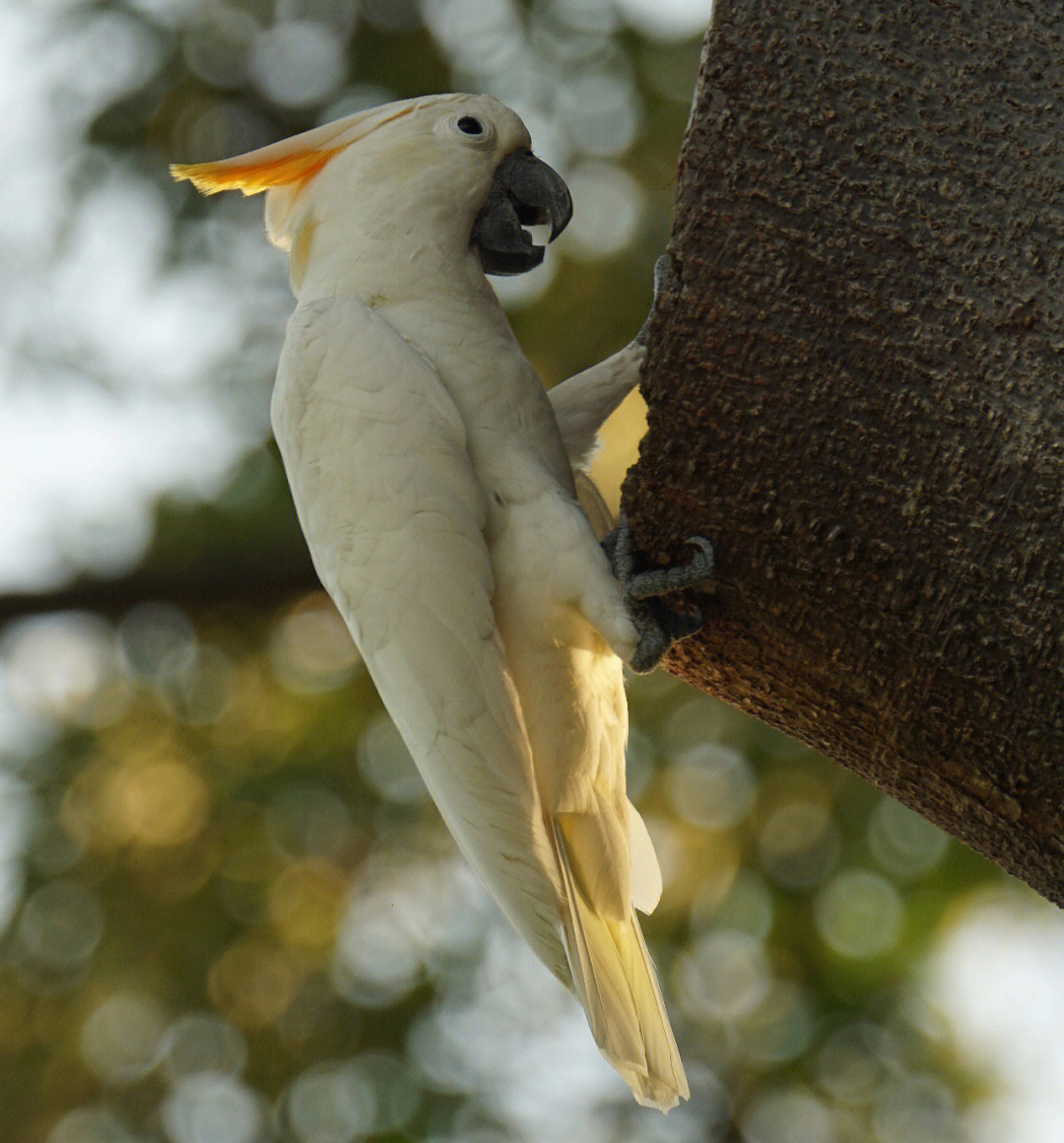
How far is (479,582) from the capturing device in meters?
1.78

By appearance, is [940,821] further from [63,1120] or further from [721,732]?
[63,1120]

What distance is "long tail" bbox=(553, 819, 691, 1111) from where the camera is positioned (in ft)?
5.95

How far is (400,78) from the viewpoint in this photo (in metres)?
3.74

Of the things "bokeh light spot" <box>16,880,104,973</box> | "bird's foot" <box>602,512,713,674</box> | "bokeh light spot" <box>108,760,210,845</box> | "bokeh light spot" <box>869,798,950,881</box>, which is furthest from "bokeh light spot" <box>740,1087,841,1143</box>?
"bird's foot" <box>602,512,713,674</box>

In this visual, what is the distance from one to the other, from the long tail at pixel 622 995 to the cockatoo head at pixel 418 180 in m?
0.98

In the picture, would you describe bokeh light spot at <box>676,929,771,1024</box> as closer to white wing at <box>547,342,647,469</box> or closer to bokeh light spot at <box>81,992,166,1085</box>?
bokeh light spot at <box>81,992,166,1085</box>

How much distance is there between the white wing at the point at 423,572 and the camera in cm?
177

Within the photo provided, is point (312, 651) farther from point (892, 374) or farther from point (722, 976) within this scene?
point (892, 374)

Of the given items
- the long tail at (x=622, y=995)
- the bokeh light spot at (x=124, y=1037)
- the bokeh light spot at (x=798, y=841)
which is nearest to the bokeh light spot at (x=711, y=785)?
the bokeh light spot at (x=798, y=841)

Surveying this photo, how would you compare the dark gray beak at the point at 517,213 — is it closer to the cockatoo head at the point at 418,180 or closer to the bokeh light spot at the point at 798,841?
the cockatoo head at the point at 418,180

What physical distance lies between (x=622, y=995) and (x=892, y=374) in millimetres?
1012

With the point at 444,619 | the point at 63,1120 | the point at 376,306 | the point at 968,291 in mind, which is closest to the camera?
the point at 968,291

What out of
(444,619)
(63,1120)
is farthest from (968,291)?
(63,1120)

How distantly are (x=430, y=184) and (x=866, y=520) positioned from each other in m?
1.02
